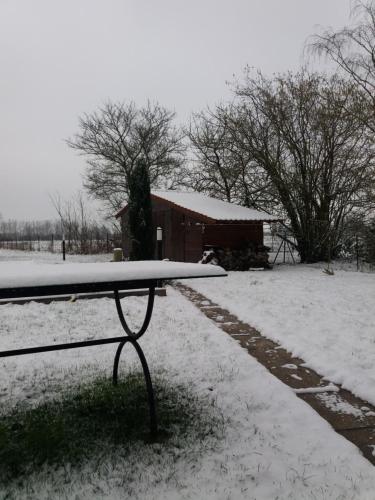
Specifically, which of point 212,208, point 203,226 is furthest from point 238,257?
point 212,208

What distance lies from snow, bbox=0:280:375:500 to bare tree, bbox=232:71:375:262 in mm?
12118

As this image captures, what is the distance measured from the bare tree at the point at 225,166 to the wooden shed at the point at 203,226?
2.41 metres

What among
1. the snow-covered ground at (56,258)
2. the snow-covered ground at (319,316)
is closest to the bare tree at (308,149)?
the snow-covered ground at (319,316)

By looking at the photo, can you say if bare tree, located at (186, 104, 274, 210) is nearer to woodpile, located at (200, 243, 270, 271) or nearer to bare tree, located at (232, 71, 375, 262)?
bare tree, located at (232, 71, 375, 262)

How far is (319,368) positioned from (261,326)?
178cm

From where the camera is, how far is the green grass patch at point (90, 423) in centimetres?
248

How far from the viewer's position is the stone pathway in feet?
9.03

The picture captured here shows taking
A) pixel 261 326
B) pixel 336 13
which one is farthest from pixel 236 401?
pixel 336 13

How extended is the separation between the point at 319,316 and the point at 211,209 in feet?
31.7

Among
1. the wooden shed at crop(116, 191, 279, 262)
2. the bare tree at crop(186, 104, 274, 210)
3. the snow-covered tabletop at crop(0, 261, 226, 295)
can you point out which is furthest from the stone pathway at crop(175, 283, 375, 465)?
the bare tree at crop(186, 104, 274, 210)

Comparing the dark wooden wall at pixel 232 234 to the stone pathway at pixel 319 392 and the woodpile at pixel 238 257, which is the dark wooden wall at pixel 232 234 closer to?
the woodpile at pixel 238 257

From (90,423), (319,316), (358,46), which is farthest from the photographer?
(358,46)

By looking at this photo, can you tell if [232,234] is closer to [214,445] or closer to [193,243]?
[193,243]

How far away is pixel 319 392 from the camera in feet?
11.3
